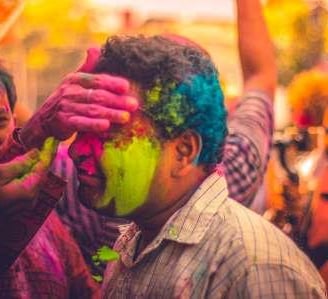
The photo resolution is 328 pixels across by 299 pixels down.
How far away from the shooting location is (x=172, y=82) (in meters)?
1.62

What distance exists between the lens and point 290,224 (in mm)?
2678

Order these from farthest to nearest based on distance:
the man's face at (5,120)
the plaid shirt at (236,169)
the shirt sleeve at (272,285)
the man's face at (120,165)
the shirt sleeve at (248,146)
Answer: the shirt sleeve at (248,146), the plaid shirt at (236,169), the man's face at (5,120), the man's face at (120,165), the shirt sleeve at (272,285)

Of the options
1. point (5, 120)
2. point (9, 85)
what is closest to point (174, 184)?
point (5, 120)

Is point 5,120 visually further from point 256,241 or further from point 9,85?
point 256,241

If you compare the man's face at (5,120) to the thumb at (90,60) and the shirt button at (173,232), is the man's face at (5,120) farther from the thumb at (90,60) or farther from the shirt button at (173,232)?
the shirt button at (173,232)

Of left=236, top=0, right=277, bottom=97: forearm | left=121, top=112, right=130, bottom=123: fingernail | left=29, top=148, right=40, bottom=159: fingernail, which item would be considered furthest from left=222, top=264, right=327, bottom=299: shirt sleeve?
left=236, top=0, right=277, bottom=97: forearm

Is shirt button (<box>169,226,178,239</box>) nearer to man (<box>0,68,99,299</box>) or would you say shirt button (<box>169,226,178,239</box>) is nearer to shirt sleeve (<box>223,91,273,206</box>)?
man (<box>0,68,99,299</box>)

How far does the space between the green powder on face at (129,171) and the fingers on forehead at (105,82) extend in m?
0.10

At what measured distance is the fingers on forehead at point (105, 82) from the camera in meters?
1.61

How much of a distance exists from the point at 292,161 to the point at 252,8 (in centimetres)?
130

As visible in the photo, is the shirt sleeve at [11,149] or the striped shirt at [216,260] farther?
the shirt sleeve at [11,149]

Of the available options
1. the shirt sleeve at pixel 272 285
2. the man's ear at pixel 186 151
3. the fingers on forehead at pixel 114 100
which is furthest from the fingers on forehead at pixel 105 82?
the shirt sleeve at pixel 272 285

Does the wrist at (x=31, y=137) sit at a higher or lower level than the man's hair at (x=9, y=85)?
lower

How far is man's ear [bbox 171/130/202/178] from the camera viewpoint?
65.1 inches
